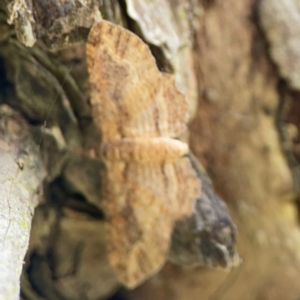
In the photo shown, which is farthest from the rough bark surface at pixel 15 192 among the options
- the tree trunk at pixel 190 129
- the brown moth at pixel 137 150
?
the brown moth at pixel 137 150

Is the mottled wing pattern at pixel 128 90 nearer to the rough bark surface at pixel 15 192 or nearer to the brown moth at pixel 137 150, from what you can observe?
the brown moth at pixel 137 150

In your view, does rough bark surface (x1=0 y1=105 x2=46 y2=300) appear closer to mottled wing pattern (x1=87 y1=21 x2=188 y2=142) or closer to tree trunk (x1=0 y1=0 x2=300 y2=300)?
tree trunk (x1=0 y1=0 x2=300 y2=300)

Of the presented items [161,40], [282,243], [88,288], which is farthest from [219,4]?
[88,288]

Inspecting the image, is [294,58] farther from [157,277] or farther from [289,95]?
[157,277]

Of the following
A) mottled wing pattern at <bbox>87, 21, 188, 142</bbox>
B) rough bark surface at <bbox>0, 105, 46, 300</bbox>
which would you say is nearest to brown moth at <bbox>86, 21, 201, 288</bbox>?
mottled wing pattern at <bbox>87, 21, 188, 142</bbox>

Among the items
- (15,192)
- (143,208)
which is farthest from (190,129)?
(15,192)

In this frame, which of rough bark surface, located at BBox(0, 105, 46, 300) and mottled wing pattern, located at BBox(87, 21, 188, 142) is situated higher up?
mottled wing pattern, located at BBox(87, 21, 188, 142)

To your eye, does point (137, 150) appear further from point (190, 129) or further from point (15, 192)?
point (190, 129)
